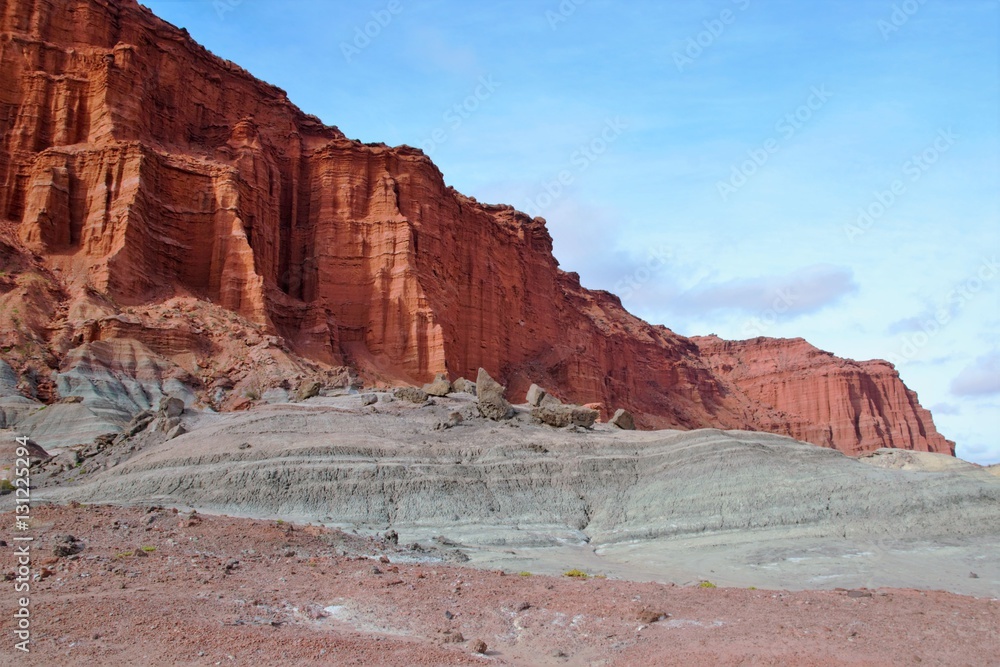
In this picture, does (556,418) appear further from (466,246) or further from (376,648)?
(466,246)

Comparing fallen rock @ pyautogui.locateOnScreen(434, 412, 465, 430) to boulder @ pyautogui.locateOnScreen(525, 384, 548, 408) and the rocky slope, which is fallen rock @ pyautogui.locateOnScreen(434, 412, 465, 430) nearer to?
the rocky slope

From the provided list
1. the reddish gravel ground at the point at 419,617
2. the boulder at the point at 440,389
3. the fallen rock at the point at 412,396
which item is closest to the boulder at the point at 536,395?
the boulder at the point at 440,389

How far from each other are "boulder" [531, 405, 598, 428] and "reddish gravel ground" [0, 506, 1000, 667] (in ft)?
38.3

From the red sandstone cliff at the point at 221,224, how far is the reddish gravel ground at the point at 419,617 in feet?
88.7

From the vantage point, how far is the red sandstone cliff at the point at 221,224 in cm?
4331

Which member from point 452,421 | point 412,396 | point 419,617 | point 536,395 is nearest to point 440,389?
point 412,396

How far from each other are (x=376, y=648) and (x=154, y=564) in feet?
17.9

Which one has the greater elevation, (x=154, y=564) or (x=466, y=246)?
(x=466, y=246)

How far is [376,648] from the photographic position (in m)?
9.41

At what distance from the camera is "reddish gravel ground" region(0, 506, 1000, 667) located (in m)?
9.16

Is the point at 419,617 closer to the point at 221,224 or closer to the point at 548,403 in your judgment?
the point at 548,403

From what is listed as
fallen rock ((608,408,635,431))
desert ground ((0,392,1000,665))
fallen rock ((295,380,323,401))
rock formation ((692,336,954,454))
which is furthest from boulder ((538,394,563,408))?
rock formation ((692,336,954,454))

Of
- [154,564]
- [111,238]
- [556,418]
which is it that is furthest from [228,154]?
[154,564]

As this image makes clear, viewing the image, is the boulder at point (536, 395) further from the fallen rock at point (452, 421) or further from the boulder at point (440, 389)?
the fallen rock at point (452, 421)
